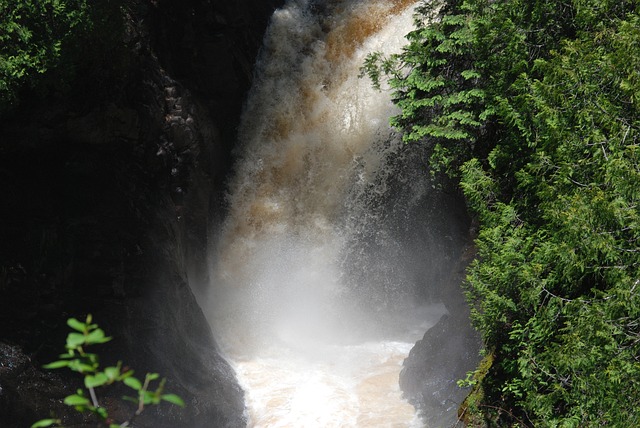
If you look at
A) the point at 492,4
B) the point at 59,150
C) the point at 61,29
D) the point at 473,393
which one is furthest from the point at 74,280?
the point at 492,4

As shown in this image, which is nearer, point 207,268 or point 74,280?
point 74,280

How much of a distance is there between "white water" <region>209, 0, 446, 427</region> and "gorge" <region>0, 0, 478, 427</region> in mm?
43

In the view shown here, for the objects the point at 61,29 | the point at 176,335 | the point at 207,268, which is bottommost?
the point at 176,335

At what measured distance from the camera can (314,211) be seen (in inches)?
649

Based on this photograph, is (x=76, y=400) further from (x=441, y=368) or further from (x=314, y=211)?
(x=314, y=211)

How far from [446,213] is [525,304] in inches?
309

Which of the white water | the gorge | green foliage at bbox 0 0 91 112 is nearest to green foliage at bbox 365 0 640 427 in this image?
the gorge

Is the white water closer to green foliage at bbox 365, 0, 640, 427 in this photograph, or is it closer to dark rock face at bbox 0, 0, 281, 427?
dark rock face at bbox 0, 0, 281, 427

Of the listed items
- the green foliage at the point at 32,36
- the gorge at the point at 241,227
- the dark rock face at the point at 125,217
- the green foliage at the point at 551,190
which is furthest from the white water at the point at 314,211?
the green foliage at the point at 32,36

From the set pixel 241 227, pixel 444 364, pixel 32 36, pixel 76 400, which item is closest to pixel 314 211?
pixel 241 227

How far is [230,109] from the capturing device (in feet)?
55.2

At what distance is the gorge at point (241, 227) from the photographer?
10578mm

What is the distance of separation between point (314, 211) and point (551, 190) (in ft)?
30.7

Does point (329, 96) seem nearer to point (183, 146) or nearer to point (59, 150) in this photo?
point (183, 146)
